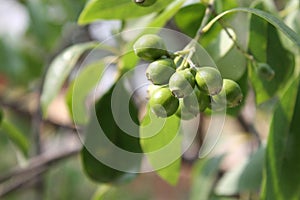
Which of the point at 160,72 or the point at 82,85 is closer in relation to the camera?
A: the point at 160,72

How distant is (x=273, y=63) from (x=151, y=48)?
13.2 inches

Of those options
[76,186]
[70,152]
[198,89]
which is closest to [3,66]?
[70,152]

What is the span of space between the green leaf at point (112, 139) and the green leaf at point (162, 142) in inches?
3.0

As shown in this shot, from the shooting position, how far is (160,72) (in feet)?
2.44

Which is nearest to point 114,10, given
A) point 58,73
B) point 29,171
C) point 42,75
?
point 58,73

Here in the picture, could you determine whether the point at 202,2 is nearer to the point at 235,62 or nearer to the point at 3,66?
the point at 235,62

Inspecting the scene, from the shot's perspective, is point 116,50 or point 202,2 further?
point 116,50

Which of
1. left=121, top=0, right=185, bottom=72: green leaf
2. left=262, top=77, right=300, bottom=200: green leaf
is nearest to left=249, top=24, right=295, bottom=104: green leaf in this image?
left=262, top=77, right=300, bottom=200: green leaf

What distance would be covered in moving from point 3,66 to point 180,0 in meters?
1.18

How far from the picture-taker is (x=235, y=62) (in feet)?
3.17

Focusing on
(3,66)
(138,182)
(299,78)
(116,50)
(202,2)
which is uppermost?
(202,2)

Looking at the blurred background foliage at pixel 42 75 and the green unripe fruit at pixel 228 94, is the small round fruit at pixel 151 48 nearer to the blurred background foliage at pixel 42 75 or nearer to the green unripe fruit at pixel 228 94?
the green unripe fruit at pixel 228 94

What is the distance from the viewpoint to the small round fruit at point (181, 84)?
0.71 m

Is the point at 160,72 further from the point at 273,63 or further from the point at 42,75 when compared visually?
the point at 42,75
